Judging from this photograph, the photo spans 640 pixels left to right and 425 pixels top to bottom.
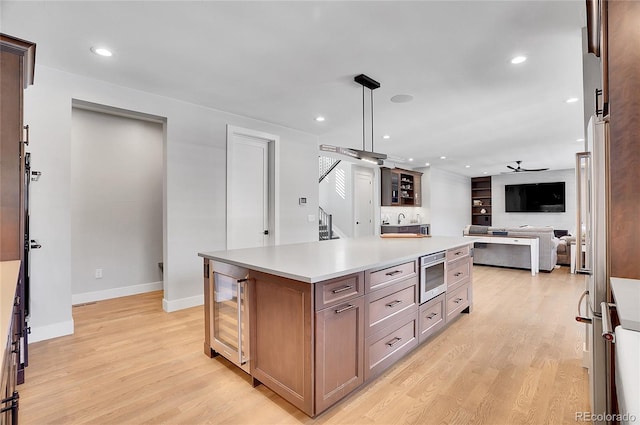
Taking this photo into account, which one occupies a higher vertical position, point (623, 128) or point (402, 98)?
point (402, 98)

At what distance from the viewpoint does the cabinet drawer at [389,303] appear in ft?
6.68

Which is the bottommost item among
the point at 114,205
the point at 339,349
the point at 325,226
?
the point at 339,349

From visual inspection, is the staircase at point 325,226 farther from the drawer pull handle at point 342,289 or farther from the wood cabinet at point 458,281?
the drawer pull handle at point 342,289

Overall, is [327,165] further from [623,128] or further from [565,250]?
[623,128]

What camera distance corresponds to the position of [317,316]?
167 cm

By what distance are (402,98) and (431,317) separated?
8.10ft

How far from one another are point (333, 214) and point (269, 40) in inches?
252

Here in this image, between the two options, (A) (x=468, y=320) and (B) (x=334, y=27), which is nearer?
(B) (x=334, y=27)

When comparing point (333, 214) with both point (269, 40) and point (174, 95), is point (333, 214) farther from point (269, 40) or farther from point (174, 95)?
point (269, 40)

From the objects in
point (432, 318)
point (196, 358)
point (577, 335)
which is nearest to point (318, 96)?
point (432, 318)

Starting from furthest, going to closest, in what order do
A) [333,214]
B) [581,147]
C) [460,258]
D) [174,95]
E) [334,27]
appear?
[333,214] → [581,147] → [174,95] → [460,258] → [334,27]

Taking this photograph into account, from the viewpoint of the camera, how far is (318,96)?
11.8 ft

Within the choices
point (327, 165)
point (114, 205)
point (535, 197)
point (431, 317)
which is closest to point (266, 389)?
point (431, 317)

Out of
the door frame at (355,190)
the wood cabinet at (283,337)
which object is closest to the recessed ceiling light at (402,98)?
the wood cabinet at (283,337)
